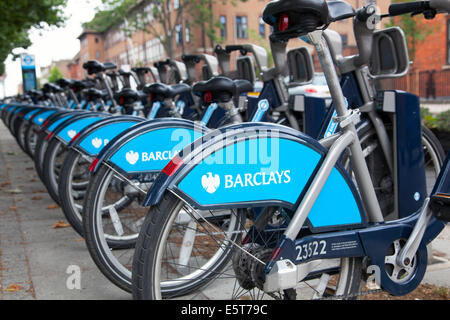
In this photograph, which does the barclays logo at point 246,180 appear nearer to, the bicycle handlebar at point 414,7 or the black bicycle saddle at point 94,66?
the bicycle handlebar at point 414,7

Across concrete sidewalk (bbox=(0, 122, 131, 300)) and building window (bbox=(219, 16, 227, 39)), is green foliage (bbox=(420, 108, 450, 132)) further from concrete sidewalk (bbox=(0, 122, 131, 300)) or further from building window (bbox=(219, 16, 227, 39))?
building window (bbox=(219, 16, 227, 39))

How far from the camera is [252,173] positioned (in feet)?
6.72

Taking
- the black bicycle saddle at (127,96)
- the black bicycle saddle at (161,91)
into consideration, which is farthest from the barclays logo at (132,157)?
the black bicycle saddle at (127,96)

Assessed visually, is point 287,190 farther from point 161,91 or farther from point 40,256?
point 161,91

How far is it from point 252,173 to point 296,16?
0.66 m

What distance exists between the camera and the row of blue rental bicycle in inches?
79.5

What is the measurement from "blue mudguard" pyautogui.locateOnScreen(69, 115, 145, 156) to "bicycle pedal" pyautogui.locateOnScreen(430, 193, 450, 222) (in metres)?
2.15

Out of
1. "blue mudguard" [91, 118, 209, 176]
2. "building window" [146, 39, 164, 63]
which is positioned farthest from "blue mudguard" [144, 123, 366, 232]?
"building window" [146, 39, 164, 63]

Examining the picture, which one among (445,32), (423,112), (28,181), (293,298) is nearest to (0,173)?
(28,181)

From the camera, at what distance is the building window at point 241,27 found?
127 ft

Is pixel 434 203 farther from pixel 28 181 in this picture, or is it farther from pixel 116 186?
pixel 28 181

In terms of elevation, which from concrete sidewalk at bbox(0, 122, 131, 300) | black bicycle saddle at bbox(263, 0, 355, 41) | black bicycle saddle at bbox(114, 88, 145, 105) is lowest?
concrete sidewalk at bbox(0, 122, 131, 300)

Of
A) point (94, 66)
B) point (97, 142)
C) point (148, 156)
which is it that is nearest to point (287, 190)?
point (148, 156)

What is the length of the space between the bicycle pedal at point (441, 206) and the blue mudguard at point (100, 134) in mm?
2152
